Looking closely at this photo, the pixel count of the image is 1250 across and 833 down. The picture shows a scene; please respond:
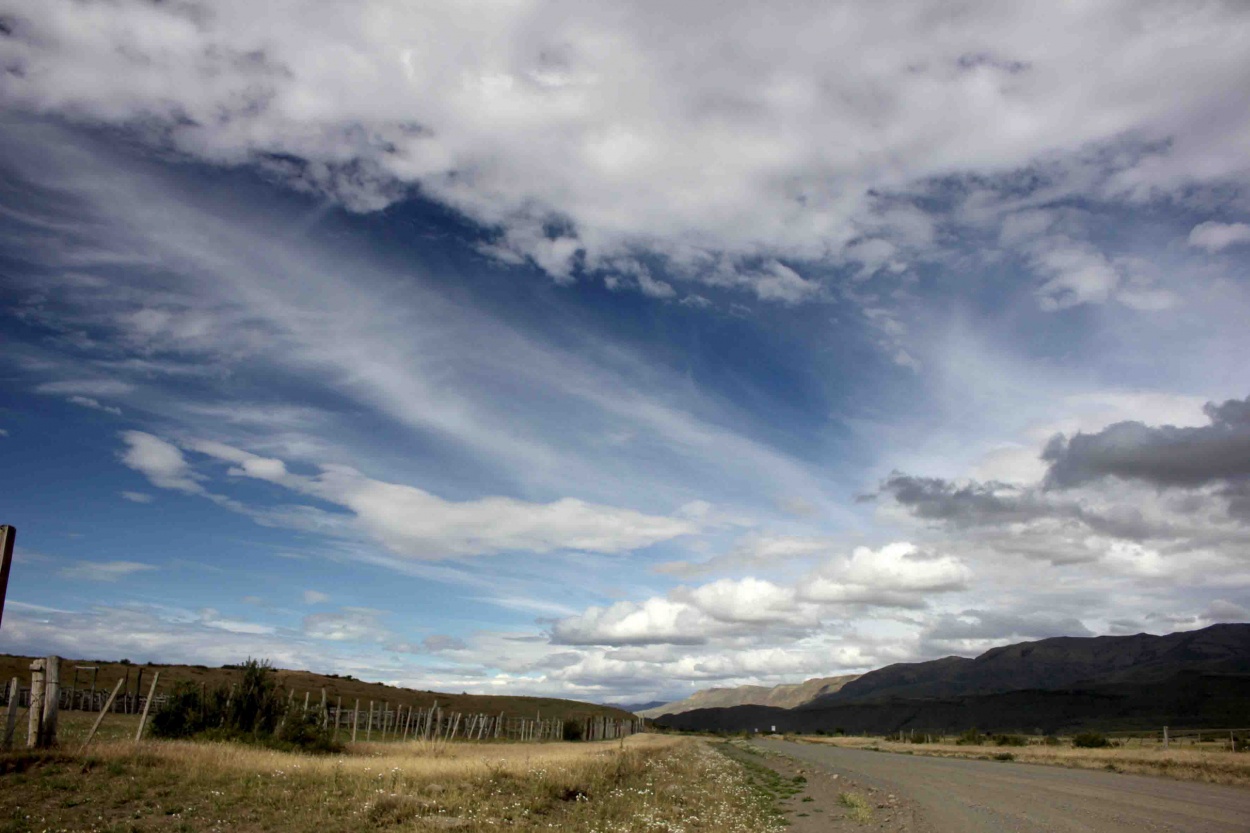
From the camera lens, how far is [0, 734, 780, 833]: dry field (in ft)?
47.0

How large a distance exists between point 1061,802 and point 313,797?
19487 millimetres

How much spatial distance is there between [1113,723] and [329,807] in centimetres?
13853

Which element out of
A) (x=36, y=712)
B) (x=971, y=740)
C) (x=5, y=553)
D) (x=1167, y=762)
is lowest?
(x=971, y=740)

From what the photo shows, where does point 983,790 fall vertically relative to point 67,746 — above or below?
below

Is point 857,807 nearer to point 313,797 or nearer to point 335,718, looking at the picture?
point 313,797

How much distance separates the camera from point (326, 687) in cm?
8538

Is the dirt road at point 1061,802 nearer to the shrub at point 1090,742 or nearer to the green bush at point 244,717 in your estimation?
the green bush at point 244,717

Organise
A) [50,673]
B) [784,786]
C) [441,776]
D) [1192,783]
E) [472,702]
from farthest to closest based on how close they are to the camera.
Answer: [472,702]
[784,786]
[1192,783]
[441,776]
[50,673]

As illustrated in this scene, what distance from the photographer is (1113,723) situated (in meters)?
122

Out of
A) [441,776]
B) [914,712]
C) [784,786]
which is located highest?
[441,776]

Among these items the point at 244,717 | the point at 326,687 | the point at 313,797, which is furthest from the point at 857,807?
the point at 326,687

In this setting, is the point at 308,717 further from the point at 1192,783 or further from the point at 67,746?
the point at 1192,783

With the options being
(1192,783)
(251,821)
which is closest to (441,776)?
(251,821)

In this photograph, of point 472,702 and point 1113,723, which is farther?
point 1113,723
